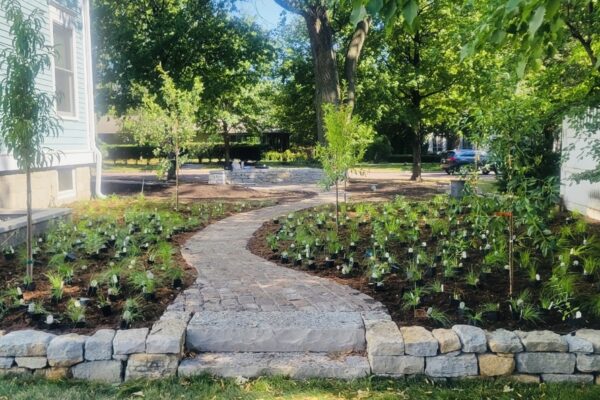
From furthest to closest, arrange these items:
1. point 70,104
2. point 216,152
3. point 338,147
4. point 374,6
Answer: point 216,152, point 70,104, point 338,147, point 374,6

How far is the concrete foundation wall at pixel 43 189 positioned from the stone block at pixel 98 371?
6.17 metres

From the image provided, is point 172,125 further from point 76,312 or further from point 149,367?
point 149,367

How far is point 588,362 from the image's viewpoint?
324cm

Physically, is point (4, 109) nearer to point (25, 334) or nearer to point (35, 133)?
point (35, 133)

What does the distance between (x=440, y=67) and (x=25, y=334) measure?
1638 cm

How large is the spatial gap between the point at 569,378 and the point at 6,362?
11.6ft

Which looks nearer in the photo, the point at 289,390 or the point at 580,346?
the point at 289,390

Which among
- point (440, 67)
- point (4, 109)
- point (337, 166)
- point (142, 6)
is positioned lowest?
point (337, 166)

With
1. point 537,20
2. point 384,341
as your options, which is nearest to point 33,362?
point 384,341

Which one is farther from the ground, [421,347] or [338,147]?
[338,147]

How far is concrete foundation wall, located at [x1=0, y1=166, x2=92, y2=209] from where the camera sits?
8.41m

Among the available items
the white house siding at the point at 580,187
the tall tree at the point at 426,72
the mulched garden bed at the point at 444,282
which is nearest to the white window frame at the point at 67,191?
the mulched garden bed at the point at 444,282

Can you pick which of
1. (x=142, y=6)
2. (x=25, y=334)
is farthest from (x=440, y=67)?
(x=25, y=334)

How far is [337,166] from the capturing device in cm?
727
